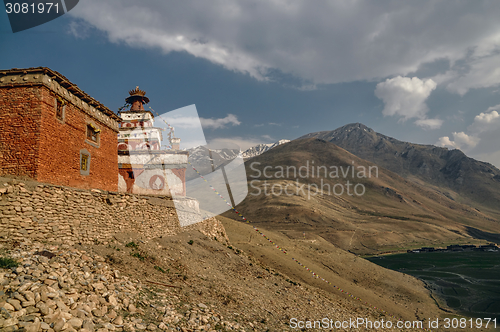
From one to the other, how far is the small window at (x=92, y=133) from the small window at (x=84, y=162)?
109 centimetres

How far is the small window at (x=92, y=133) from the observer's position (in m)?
16.9

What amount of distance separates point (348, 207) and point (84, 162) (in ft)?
348

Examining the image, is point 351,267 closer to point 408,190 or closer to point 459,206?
point 408,190

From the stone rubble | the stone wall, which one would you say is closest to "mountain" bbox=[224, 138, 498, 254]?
the stone wall

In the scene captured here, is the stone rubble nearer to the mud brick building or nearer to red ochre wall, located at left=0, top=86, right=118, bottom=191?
red ochre wall, located at left=0, top=86, right=118, bottom=191

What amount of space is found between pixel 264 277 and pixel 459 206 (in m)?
178

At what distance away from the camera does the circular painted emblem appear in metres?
26.1

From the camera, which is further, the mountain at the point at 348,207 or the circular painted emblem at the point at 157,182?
the mountain at the point at 348,207

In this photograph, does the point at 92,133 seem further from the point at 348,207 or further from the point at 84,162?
the point at 348,207

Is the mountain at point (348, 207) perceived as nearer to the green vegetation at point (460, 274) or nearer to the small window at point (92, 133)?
the green vegetation at point (460, 274)

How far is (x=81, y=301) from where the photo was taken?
23.5ft

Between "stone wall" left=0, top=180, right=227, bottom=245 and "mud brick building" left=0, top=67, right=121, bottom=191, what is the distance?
8.71 ft

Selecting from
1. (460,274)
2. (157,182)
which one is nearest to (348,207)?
(460,274)

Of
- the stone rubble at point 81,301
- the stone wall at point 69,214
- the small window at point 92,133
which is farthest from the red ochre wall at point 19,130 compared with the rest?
the stone rubble at point 81,301
